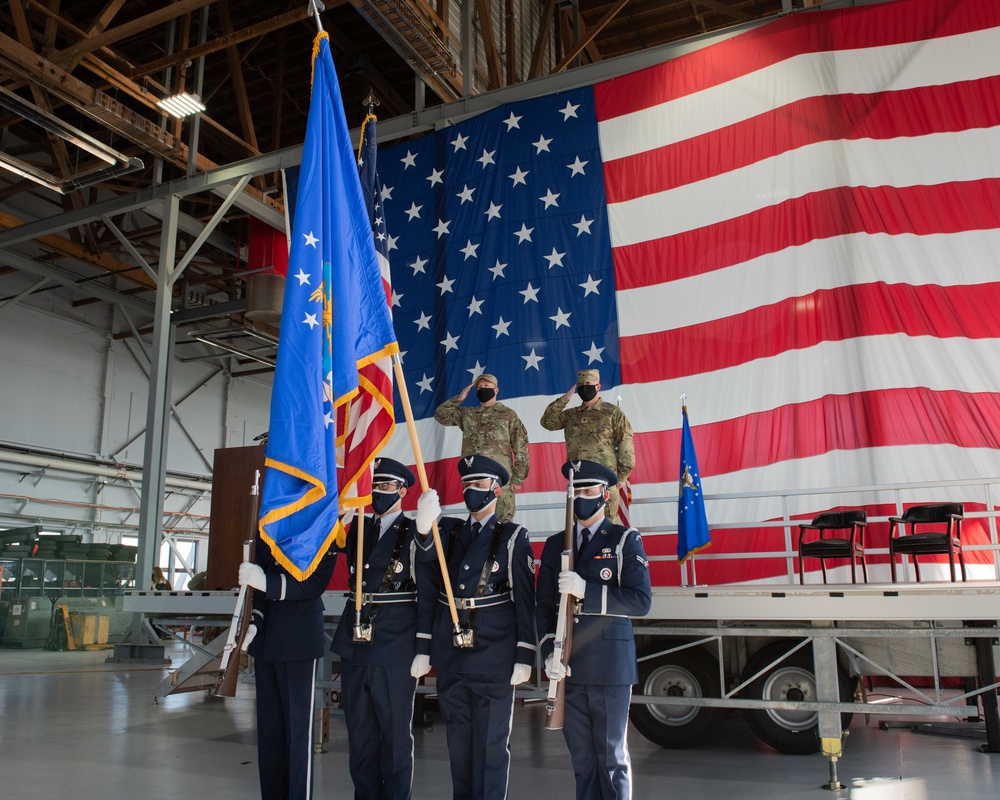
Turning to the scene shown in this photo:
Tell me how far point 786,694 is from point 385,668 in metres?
3.04

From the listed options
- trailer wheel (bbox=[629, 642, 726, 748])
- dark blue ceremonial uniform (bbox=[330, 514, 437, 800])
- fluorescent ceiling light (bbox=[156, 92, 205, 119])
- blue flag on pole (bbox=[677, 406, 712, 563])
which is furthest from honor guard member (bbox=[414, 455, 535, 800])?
fluorescent ceiling light (bbox=[156, 92, 205, 119])

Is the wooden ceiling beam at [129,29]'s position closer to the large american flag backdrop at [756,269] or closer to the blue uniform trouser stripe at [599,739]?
the large american flag backdrop at [756,269]

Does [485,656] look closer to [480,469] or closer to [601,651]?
[601,651]

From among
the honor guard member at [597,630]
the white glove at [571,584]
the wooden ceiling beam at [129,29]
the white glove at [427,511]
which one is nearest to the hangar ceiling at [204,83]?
the wooden ceiling beam at [129,29]

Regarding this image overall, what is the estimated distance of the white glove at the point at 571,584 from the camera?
11.7 feet

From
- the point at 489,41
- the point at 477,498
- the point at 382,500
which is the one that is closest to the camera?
the point at 477,498

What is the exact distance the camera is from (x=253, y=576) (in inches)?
147

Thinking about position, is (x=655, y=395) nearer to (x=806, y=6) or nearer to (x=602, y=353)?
(x=602, y=353)

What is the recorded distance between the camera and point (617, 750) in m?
3.54

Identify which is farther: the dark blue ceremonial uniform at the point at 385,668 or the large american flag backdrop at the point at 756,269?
the large american flag backdrop at the point at 756,269

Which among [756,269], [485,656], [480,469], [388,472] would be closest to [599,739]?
[485,656]

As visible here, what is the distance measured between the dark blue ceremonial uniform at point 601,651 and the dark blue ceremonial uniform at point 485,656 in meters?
0.14

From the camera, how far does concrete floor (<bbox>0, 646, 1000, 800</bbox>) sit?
468cm

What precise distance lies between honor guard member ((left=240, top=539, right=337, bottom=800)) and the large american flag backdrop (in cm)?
459
